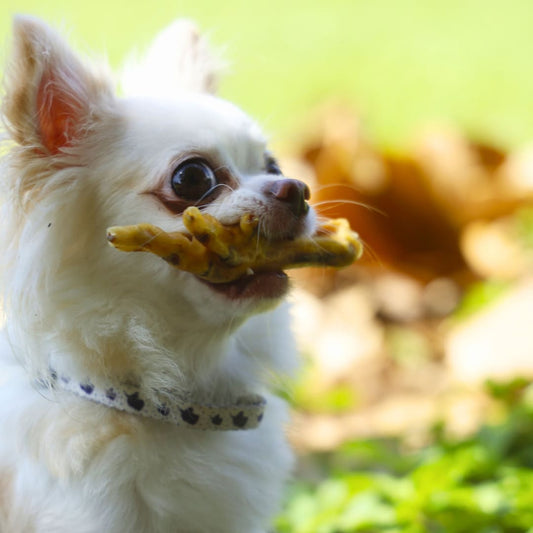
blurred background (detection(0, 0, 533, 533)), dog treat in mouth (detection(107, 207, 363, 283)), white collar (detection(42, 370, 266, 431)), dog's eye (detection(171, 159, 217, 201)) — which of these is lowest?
white collar (detection(42, 370, 266, 431))

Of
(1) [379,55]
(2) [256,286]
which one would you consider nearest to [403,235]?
(1) [379,55]

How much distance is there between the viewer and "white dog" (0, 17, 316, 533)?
206 centimetres

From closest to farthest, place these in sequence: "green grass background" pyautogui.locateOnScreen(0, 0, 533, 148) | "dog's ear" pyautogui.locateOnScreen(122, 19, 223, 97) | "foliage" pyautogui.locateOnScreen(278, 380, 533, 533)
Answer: "dog's ear" pyautogui.locateOnScreen(122, 19, 223, 97) < "foliage" pyautogui.locateOnScreen(278, 380, 533, 533) < "green grass background" pyautogui.locateOnScreen(0, 0, 533, 148)

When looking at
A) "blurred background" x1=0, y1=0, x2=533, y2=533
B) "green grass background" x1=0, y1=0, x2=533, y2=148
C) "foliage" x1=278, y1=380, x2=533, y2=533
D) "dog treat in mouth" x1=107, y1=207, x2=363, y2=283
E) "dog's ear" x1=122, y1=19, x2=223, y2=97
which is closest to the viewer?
"dog treat in mouth" x1=107, y1=207, x2=363, y2=283

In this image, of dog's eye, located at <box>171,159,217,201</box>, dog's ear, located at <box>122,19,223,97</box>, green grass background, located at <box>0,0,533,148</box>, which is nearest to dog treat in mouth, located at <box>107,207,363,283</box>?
dog's eye, located at <box>171,159,217,201</box>

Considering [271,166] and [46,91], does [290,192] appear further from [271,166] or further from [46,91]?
[46,91]

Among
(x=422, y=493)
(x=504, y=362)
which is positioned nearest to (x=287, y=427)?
(x=422, y=493)

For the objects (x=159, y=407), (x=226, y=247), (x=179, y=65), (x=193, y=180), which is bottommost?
(x=159, y=407)

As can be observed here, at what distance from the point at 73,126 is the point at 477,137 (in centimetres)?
428

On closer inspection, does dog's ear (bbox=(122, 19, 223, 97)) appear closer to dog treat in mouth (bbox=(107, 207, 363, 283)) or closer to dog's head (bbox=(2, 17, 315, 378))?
dog's head (bbox=(2, 17, 315, 378))

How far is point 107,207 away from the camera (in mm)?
2146

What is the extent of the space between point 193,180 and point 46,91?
48cm

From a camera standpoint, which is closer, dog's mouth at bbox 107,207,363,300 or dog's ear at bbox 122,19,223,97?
dog's mouth at bbox 107,207,363,300

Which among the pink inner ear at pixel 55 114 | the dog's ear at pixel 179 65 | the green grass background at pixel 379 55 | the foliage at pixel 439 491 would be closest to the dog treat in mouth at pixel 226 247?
the pink inner ear at pixel 55 114
